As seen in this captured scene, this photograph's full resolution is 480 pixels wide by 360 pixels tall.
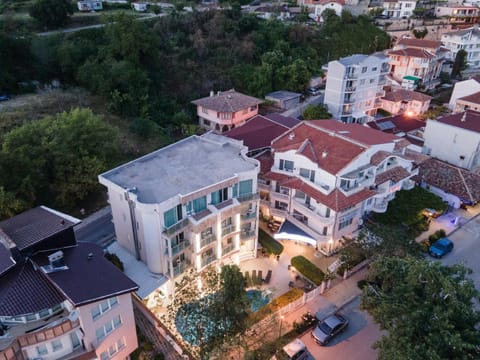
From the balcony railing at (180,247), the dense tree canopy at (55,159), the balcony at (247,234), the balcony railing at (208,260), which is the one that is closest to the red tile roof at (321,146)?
the balcony at (247,234)

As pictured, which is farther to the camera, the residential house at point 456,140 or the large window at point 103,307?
the residential house at point 456,140

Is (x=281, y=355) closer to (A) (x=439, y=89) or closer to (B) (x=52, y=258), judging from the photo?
(B) (x=52, y=258)

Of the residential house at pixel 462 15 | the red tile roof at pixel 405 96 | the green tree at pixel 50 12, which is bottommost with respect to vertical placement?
the red tile roof at pixel 405 96

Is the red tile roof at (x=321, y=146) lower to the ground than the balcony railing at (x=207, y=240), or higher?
higher

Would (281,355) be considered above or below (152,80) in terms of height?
below

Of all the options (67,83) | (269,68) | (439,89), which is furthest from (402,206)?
(439,89)

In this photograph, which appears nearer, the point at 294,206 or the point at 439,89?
the point at 294,206

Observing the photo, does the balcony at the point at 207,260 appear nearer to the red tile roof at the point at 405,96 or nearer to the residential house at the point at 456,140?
the residential house at the point at 456,140

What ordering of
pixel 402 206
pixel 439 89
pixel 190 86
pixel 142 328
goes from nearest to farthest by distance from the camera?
pixel 142 328 < pixel 402 206 < pixel 190 86 < pixel 439 89
